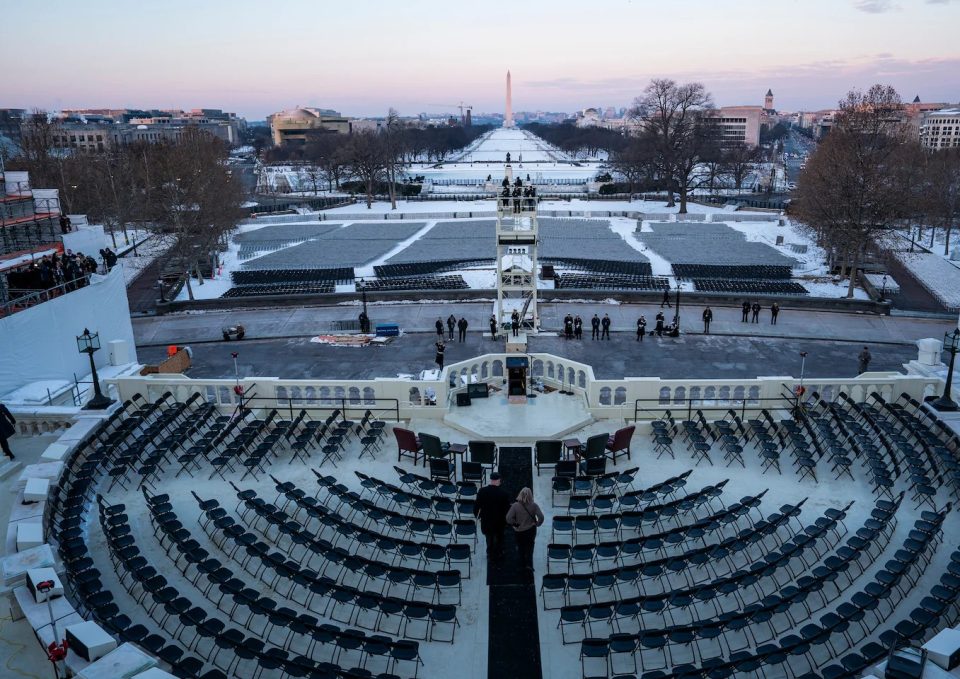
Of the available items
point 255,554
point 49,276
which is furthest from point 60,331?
point 255,554

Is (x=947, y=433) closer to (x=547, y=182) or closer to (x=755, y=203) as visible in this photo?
(x=755, y=203)

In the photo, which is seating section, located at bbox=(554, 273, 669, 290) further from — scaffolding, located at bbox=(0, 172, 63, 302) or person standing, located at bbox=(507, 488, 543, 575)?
person standing, located at bbox=(507, 488, 543, 575)

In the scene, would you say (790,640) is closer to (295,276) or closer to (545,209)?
(295,276)

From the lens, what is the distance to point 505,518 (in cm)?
1164

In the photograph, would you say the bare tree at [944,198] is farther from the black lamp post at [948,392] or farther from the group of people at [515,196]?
the black lamp post at [948,392]

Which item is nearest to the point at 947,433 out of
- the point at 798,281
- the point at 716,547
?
the point at 716,547

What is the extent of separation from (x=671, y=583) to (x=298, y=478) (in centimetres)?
783

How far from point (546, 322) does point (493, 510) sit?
22.0 m

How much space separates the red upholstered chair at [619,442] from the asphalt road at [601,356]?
9.94 meters

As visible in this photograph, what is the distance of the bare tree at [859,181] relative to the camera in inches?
1430

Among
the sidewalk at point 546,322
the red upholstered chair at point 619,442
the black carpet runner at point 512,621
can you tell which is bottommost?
the sidewalk at point 546,322

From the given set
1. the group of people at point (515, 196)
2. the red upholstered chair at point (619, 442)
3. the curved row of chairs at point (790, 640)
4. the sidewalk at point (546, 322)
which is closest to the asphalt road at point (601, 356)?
the sidewalk at point (546, 322)

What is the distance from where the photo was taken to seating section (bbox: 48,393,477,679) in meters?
9.86

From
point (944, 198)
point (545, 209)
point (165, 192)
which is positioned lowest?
point (545, 209)
